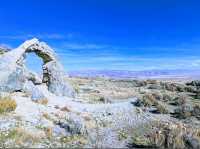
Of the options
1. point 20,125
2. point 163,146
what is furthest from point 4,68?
point 163,146

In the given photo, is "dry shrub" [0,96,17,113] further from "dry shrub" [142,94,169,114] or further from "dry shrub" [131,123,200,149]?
"dry shrub" [142,94,169,114]

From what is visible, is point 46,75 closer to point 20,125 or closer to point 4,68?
point 4,68

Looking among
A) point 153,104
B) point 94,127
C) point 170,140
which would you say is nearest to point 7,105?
point 94,127

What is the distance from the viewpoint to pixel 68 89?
28.1 metres

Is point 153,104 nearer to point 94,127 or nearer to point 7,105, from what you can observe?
point 94,127

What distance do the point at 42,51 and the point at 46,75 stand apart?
2.26 meters

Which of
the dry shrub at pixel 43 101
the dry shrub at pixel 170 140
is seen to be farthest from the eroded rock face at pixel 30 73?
the dry shrub at pixel 170 140

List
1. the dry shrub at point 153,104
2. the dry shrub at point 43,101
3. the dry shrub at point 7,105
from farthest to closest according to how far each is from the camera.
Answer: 1. the dry shrub at point 153,104
2. the dry shrub at point 43,101
3. the dry shrub at point 7,105

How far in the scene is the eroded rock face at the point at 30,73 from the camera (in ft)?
68.8

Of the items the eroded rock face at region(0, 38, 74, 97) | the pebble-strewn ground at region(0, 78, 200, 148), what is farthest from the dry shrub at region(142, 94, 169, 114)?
the eroded rock face at region(0, 38, 74, 97)

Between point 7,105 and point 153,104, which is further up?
point 7,105

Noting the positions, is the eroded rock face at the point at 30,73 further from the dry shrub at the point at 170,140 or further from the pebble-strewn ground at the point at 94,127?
the dry shrub at the point at 170,140

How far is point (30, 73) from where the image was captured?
28.7 metres

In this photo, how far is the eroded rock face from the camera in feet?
68.8
